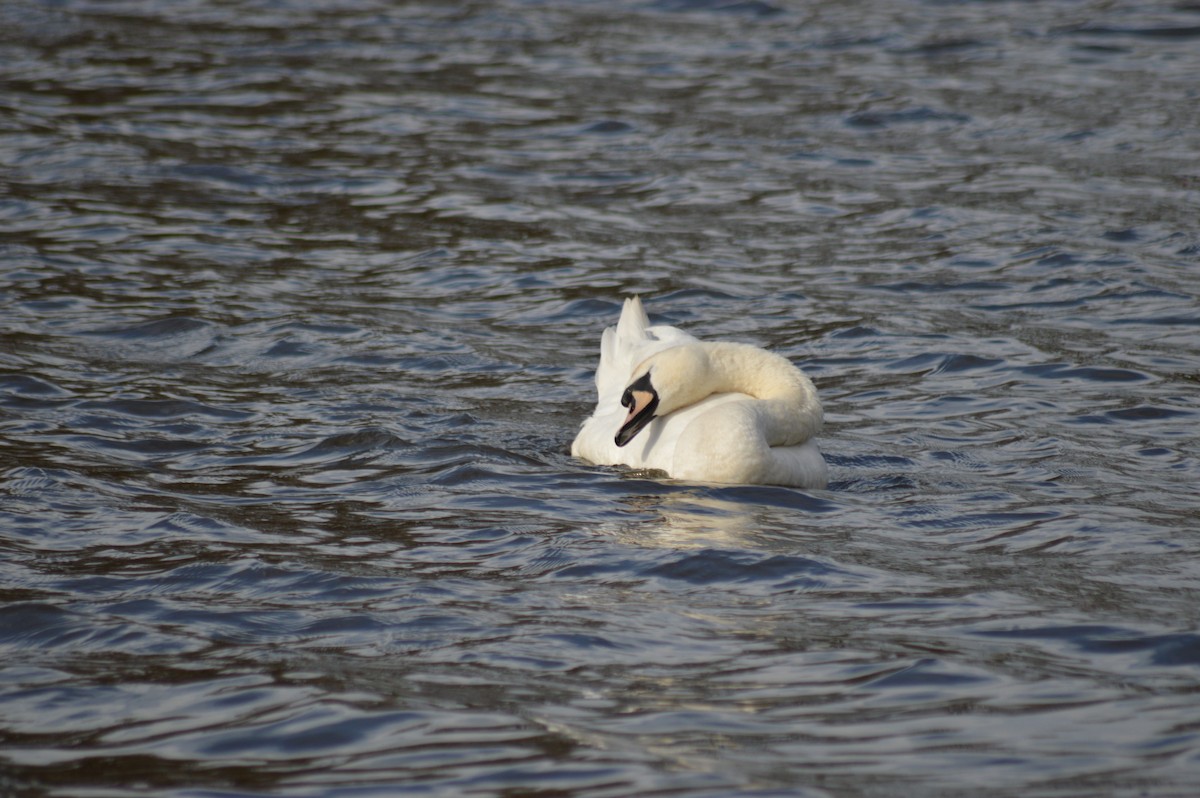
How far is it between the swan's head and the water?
0.43 m

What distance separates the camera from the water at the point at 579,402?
17.1 feet

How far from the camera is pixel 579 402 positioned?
34.5 feet

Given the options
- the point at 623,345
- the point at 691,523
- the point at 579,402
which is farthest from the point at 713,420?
the point at 579,402

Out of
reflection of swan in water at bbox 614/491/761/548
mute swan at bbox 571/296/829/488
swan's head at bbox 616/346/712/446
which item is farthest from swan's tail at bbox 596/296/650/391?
reflection of swan in water at bbox 614/491/761/548

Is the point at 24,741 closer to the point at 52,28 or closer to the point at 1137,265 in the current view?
the point at 1137,265

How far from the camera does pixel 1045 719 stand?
513 centimetres

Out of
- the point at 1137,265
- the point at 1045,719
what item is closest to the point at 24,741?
the point at 1045,719

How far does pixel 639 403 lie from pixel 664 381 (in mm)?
196

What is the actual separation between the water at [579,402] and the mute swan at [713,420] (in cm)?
24

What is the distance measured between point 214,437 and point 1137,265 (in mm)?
7164

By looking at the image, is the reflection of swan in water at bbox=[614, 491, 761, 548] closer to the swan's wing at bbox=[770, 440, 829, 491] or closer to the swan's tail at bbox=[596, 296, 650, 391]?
the swan's wing at bbox=[770, 440, 829, 491]

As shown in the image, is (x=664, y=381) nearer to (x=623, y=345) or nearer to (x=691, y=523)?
(x=623, y=345)

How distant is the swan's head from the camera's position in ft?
28.3

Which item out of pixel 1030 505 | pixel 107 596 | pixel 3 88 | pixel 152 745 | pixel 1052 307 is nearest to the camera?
pixel 152 745
